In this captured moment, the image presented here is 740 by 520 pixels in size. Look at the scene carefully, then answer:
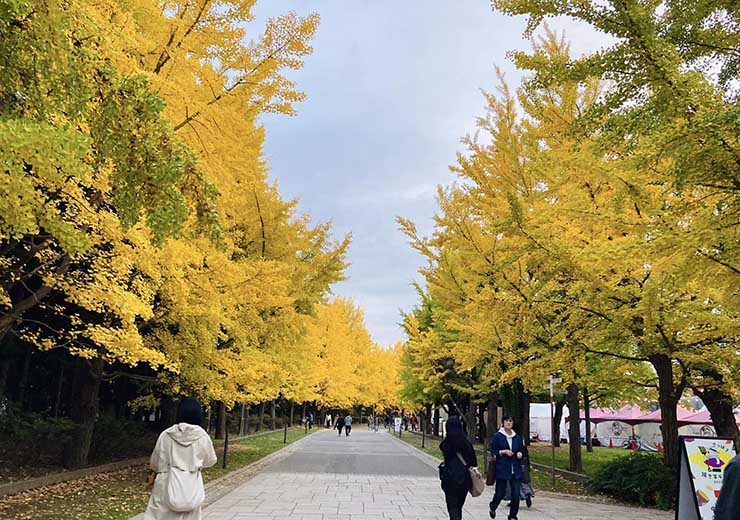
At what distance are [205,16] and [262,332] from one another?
790cm

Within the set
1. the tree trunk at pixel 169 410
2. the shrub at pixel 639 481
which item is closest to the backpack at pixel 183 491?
the shrub at pixel 639 481

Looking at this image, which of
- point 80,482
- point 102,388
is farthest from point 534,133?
point 102,388

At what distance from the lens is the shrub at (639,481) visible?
1064cm

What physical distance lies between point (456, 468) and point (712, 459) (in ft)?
9.12

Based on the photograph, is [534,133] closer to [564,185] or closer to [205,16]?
[564,185]

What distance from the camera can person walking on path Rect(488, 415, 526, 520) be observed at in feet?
29.0

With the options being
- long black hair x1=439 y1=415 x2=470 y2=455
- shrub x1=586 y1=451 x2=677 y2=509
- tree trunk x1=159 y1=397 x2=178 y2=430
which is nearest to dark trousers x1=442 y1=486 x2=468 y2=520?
long black hair x1=439 y1=415 x2=470 y2=455

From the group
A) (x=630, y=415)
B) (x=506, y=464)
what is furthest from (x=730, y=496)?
(x=630, y=415)

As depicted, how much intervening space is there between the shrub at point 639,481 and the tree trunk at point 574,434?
9.98ft

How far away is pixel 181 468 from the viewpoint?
4699mm

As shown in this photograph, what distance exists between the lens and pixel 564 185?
1034 centimetres

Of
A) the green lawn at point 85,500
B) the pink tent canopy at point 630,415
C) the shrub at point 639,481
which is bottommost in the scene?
the green lawn at point 85,500

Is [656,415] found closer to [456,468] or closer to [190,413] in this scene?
[456,468]

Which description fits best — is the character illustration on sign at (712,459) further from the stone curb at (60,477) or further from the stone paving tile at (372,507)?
the stone curb at (60,477)
